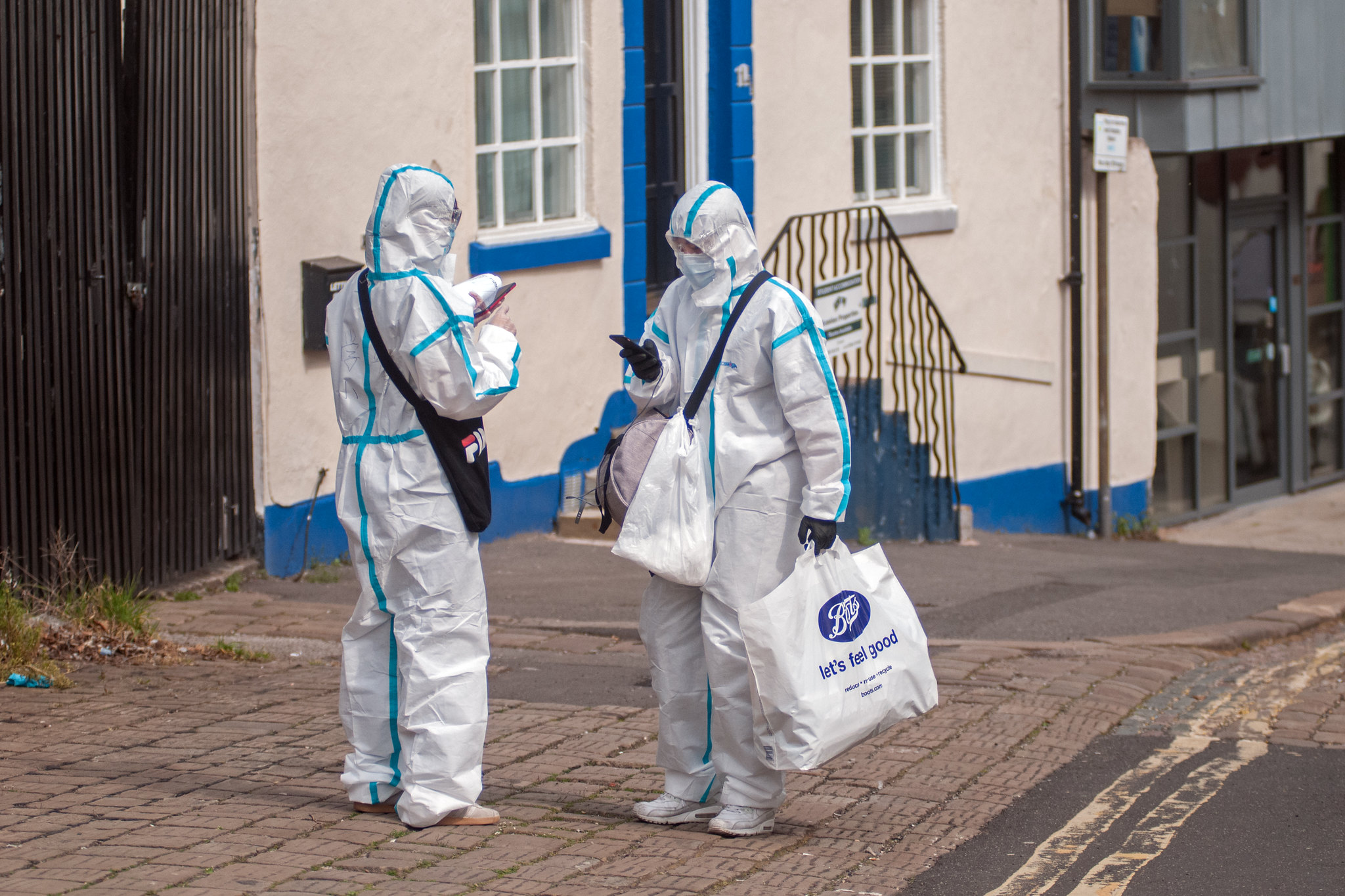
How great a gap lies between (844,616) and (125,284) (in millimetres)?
4340

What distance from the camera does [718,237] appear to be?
15.4 ft

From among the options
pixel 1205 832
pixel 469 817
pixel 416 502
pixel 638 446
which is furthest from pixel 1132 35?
pixel 469 817

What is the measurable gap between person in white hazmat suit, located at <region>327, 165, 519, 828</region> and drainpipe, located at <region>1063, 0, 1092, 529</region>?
8.72m

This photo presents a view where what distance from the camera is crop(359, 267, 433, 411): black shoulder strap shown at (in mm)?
4586

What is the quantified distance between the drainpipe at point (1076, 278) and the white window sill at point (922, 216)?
1.10 metres

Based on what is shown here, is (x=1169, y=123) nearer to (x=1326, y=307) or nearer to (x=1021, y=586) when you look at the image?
(x=1326, y=307)

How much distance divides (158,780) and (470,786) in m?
1.08

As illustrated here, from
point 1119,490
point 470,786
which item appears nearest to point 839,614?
point 470,786

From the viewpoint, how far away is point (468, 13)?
30.5 feet

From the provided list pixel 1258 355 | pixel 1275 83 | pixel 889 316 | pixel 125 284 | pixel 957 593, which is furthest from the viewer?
pixel 1258 355

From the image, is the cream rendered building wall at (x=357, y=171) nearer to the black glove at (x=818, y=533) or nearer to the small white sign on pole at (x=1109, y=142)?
the small white sign on pole at (x=1109, y=142)

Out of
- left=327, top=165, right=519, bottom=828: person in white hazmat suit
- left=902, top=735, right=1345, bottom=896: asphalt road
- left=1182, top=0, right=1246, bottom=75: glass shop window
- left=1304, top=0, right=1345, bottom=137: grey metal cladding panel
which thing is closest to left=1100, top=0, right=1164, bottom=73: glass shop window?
left=1182, top=0, right=1246, bottom=75: glass shop window

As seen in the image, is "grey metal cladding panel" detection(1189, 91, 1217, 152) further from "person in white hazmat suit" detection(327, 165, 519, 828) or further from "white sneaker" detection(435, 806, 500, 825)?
"white sneaker" detection(435, 806, 500, 825)

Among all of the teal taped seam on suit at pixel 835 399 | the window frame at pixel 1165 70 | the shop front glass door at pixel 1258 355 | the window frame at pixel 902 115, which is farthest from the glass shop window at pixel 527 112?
the shop front glass door at pixel 1258 355
